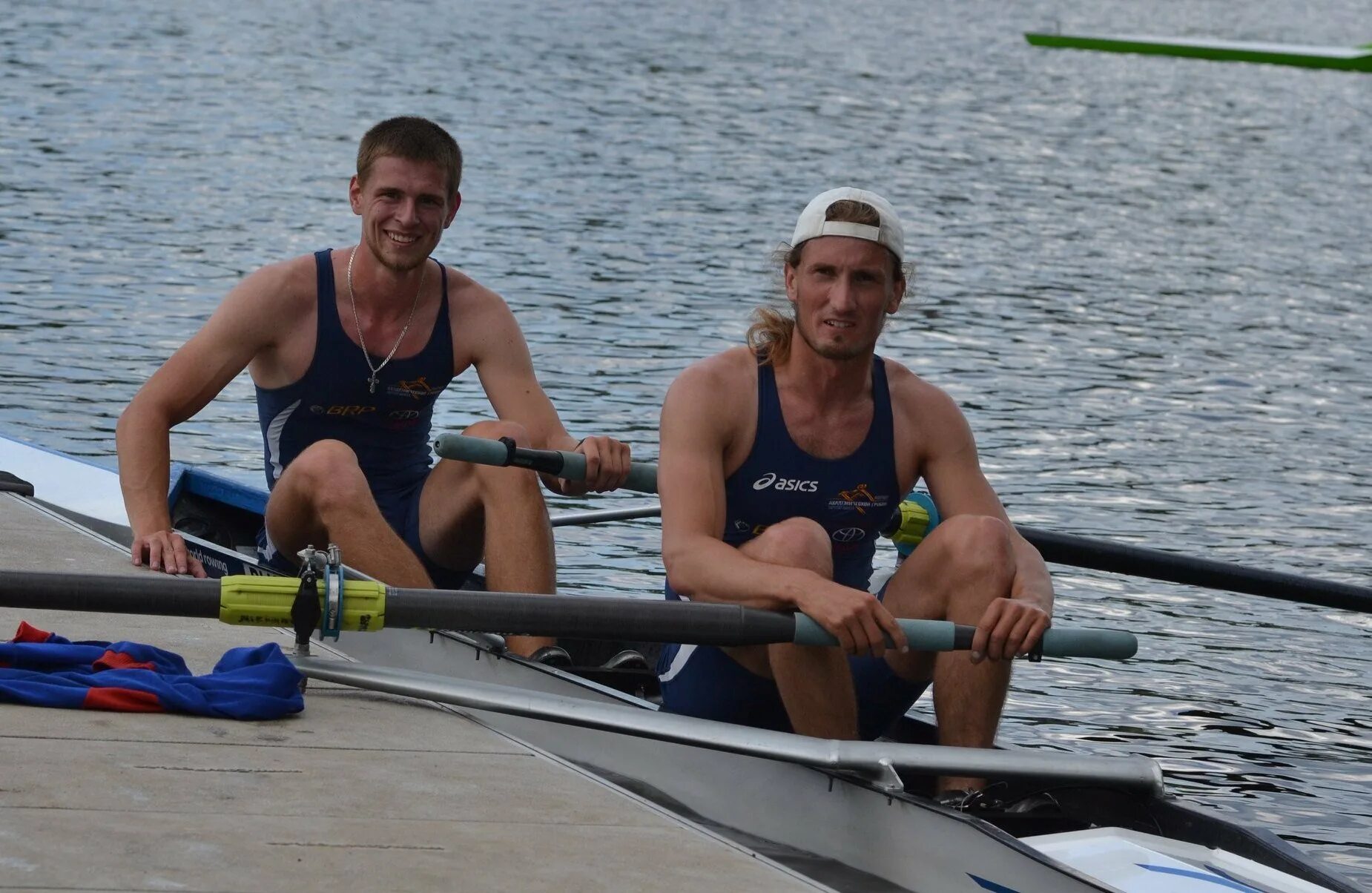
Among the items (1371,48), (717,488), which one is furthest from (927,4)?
(717,488)

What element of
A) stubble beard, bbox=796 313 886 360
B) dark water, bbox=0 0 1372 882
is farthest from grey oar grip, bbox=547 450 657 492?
dark water, bbox=0 0 1372 882

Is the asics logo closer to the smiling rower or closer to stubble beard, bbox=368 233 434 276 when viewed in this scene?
the smiling rower

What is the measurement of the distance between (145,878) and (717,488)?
1.83 meters

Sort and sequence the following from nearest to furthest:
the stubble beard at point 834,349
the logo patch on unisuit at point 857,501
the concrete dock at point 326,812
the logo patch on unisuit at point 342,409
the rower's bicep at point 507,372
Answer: the concrete dock at point 326,812 → the stubble beard at point 834,349 → the logo patch on unisuit at point 857,501 → the logo patch on unisuit at point 342,409 → the rower's bicep at point 507,372

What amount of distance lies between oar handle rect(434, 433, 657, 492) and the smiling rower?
0.18 ft

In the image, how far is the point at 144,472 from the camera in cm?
582

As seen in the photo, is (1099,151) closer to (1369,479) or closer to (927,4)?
(1369,479)

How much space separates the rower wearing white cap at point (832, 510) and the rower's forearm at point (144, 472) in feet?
5.10

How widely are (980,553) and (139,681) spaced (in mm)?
2064

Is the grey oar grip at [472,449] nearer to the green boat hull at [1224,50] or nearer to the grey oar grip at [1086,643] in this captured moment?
the grey oar grip at [1086,643]

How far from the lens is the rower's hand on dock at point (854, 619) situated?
4.57 metres

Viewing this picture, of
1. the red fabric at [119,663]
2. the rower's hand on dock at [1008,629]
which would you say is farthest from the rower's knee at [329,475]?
the rower's hand on dock at [1008,629]

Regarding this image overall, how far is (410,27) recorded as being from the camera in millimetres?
38188

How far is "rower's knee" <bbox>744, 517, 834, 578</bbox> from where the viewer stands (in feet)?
16.0
